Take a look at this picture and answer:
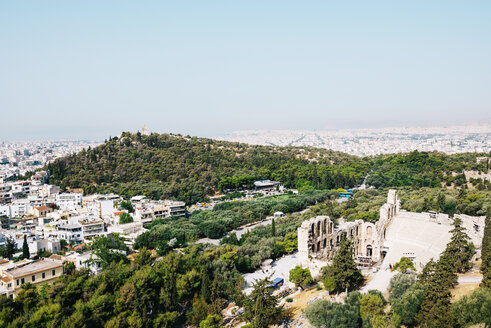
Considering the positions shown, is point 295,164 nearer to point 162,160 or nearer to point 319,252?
point 162,160

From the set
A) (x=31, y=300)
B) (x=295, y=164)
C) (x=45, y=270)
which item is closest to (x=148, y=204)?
(x=45, y=270)

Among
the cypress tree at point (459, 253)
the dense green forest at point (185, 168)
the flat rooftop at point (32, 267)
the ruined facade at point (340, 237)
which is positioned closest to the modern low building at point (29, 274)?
the flat rooftop at point (32, 267)

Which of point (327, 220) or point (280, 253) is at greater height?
point (327, 220)

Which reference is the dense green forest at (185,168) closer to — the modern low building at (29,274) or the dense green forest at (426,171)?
the dense green forest at (426,171)

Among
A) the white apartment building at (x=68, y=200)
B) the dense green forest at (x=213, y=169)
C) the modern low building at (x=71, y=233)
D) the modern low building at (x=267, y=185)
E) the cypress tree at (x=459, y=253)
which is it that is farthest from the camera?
the modern low building at (x=267, y=185)

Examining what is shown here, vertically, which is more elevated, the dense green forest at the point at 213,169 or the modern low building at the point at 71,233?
the dense green forest at the point at 213,169

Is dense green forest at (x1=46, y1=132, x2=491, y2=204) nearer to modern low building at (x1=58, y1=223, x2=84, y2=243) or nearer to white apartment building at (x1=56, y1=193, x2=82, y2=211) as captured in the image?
white apartment building at (x1=56, y1=193, x2=82, y2=211)
